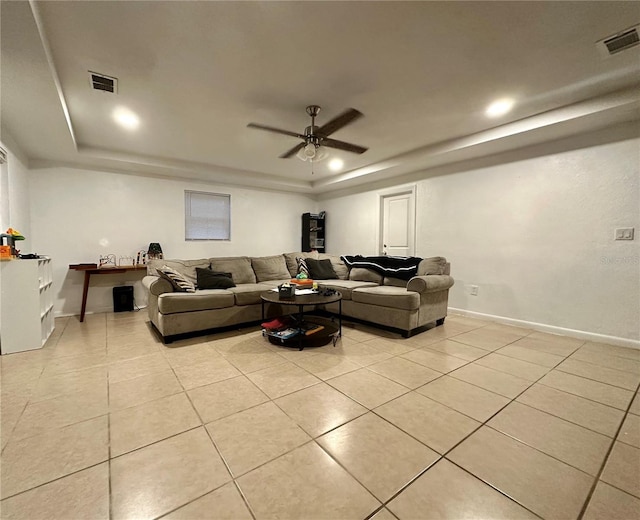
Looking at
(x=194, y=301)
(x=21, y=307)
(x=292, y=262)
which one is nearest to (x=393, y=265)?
(x=292, y=262)

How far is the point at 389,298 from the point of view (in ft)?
10.6

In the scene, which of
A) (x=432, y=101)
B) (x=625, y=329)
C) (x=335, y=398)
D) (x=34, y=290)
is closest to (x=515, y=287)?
(x=625, y=329)

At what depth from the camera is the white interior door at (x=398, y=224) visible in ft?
16.2

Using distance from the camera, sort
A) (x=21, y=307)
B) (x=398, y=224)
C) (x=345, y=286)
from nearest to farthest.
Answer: (x=21, y=307), (x=345, y=286), (x=398, y=224)

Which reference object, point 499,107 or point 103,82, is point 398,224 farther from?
point 103,82

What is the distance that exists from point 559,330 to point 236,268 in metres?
4.24

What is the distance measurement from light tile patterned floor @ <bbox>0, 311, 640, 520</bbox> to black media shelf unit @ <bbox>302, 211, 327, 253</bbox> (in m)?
4.09

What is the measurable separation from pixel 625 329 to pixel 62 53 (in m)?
5.57

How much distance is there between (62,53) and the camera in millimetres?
2014

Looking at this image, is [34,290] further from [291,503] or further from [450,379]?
[450,379]

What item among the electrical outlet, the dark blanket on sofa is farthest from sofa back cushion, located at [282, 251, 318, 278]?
the electrical outlet

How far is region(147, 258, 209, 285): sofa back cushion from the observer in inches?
143

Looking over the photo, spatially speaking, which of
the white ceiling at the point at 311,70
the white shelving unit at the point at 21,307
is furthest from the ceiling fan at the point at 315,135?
the white shelving unit at the point at 21,307

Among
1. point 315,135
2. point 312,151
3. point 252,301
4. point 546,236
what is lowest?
point 252,301
